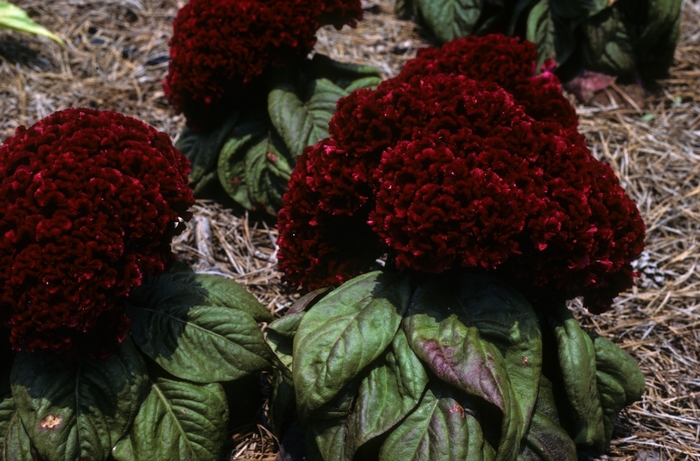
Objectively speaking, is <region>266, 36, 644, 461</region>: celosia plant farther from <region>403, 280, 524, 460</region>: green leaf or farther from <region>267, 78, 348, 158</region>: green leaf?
<region>267, 78, 348, 158</region>: green leaf

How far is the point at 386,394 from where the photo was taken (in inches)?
93.9

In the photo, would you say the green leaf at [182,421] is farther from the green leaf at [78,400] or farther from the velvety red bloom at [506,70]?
the velvety red bloom at [506,70]

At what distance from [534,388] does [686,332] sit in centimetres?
146

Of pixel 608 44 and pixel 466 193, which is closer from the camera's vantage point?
pixel 466 193

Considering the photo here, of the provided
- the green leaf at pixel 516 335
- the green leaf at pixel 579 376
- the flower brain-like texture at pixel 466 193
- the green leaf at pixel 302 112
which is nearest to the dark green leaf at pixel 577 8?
the green leaf at pixel 302 112

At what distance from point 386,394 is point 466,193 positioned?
0.76 m

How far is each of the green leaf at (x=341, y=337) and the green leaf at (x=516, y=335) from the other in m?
0.29

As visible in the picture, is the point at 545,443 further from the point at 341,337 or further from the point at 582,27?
the point at 582,27

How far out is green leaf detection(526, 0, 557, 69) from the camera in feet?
14.9

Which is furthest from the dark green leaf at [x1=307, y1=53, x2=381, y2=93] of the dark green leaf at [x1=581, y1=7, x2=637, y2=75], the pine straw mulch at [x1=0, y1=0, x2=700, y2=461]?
the dark green leaf at [x1=581, y1=7, x2=637, y2=75]

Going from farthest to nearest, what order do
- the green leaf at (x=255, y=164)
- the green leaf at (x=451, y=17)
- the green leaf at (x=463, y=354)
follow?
the green leaf at (x=451, y=17) → the green leaf at (x=255, y=164) → the green leaf at (x=463, y=354)

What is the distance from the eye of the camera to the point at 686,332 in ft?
11.1

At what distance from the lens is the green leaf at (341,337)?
2332 millimetres

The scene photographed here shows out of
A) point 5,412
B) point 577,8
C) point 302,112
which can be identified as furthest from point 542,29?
point 5,412
